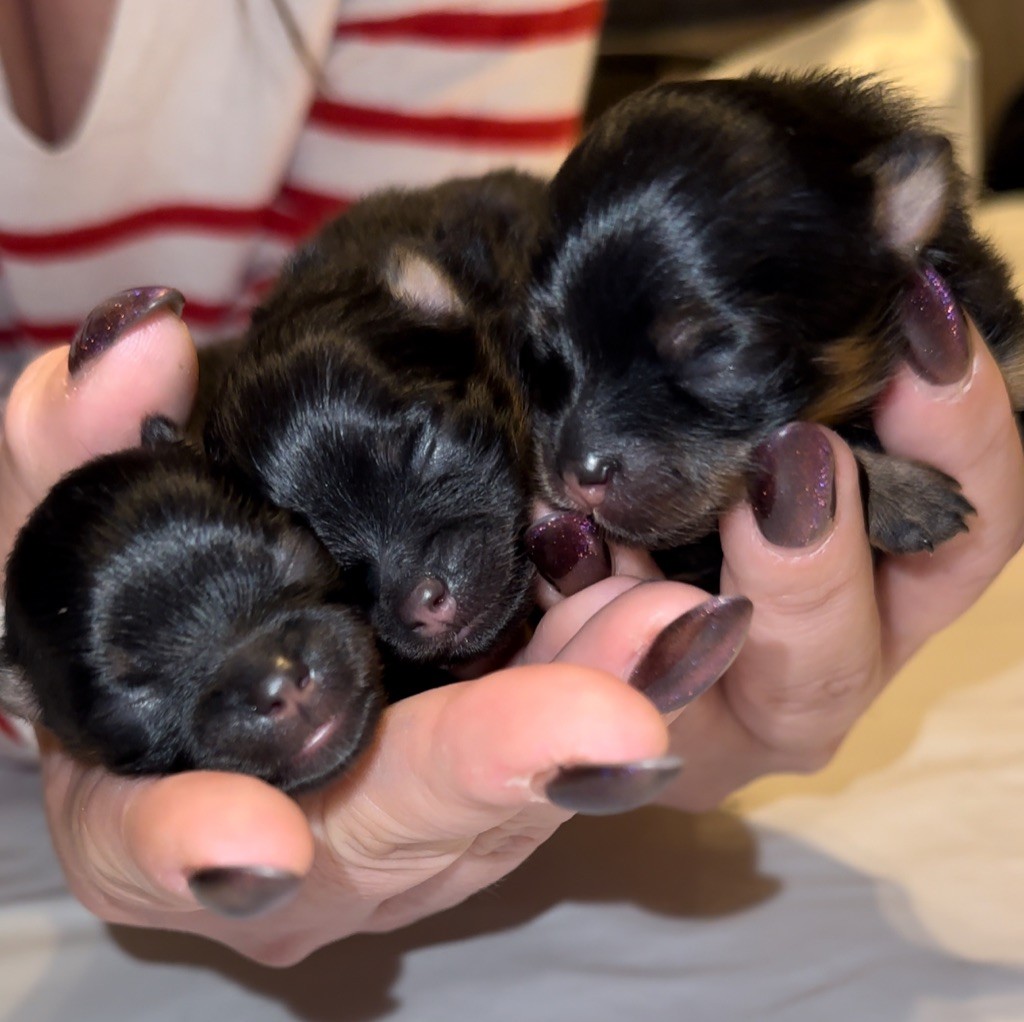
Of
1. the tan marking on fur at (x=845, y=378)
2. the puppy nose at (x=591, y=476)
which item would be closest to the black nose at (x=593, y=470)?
the puppy nose at (x=591, y=476)

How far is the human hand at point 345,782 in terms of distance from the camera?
958 millimetres

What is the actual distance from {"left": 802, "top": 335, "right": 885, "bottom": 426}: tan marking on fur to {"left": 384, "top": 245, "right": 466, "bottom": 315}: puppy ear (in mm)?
516

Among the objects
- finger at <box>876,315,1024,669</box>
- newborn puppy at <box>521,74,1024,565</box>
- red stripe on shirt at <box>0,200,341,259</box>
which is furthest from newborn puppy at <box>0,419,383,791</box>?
red stripe on shirt at <box>0,200,341,259</box>

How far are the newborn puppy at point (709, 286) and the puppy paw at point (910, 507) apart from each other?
118 mm

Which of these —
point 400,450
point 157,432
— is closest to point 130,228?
point 157,432

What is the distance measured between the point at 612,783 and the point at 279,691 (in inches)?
18.4

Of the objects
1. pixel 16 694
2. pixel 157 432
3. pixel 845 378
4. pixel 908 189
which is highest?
pixel 908 189

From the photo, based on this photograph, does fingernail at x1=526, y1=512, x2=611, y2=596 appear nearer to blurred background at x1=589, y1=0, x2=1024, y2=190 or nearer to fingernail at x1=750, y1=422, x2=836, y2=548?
fingernail at x1=750, y1=422, x2=836, y2=548

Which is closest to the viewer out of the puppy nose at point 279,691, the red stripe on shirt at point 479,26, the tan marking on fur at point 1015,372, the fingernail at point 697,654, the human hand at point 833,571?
the fingernail at point 697,654

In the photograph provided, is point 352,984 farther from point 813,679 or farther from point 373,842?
point 813,679

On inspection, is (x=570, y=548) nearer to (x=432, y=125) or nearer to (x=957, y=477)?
(x=957, y=477)

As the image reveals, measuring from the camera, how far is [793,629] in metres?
1.52

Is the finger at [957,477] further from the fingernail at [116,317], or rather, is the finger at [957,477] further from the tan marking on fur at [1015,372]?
the fingernail at [116,317]

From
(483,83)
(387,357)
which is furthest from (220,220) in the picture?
(387,357)
